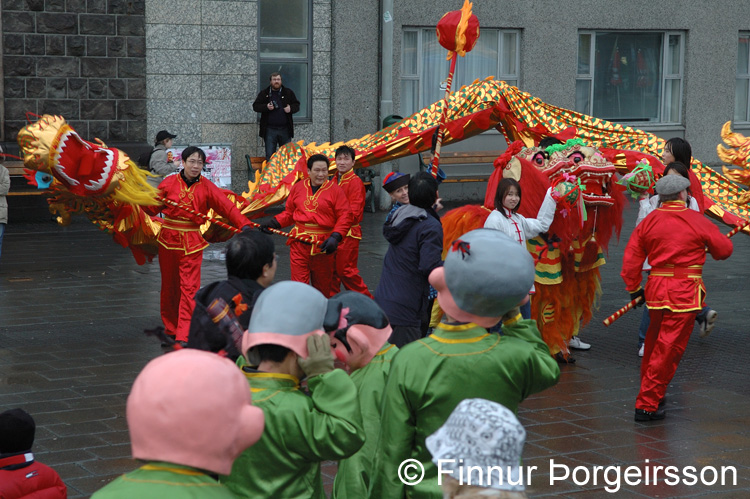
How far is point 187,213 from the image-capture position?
8.13m

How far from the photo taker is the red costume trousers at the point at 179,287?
8.26 m

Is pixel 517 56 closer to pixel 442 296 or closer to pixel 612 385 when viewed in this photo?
Result: pixel 612 385

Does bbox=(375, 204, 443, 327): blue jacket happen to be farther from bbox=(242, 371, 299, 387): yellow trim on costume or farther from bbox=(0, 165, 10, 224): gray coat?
bbox=(0, 165, 10, 224): gray coat

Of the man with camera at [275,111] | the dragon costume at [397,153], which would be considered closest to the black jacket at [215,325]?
the dragon costume at [397,153]

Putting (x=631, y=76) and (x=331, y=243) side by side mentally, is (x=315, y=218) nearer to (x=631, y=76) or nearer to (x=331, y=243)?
(x=331, y=243)

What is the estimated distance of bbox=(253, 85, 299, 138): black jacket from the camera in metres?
16.0

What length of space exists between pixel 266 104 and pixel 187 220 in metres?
8.11

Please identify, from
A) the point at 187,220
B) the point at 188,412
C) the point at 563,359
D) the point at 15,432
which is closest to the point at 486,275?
the point at 188,412

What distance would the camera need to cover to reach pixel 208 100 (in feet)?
54.1

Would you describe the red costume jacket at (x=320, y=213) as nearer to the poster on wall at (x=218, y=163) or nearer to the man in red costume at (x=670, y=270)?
the man in red costume at (x=670, y=270)

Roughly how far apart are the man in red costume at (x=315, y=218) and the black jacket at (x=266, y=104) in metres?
7.49

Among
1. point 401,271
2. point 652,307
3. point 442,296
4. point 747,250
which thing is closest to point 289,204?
point 401,271

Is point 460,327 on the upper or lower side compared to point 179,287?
upper

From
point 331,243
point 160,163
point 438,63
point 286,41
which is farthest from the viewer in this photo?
point 438,63
